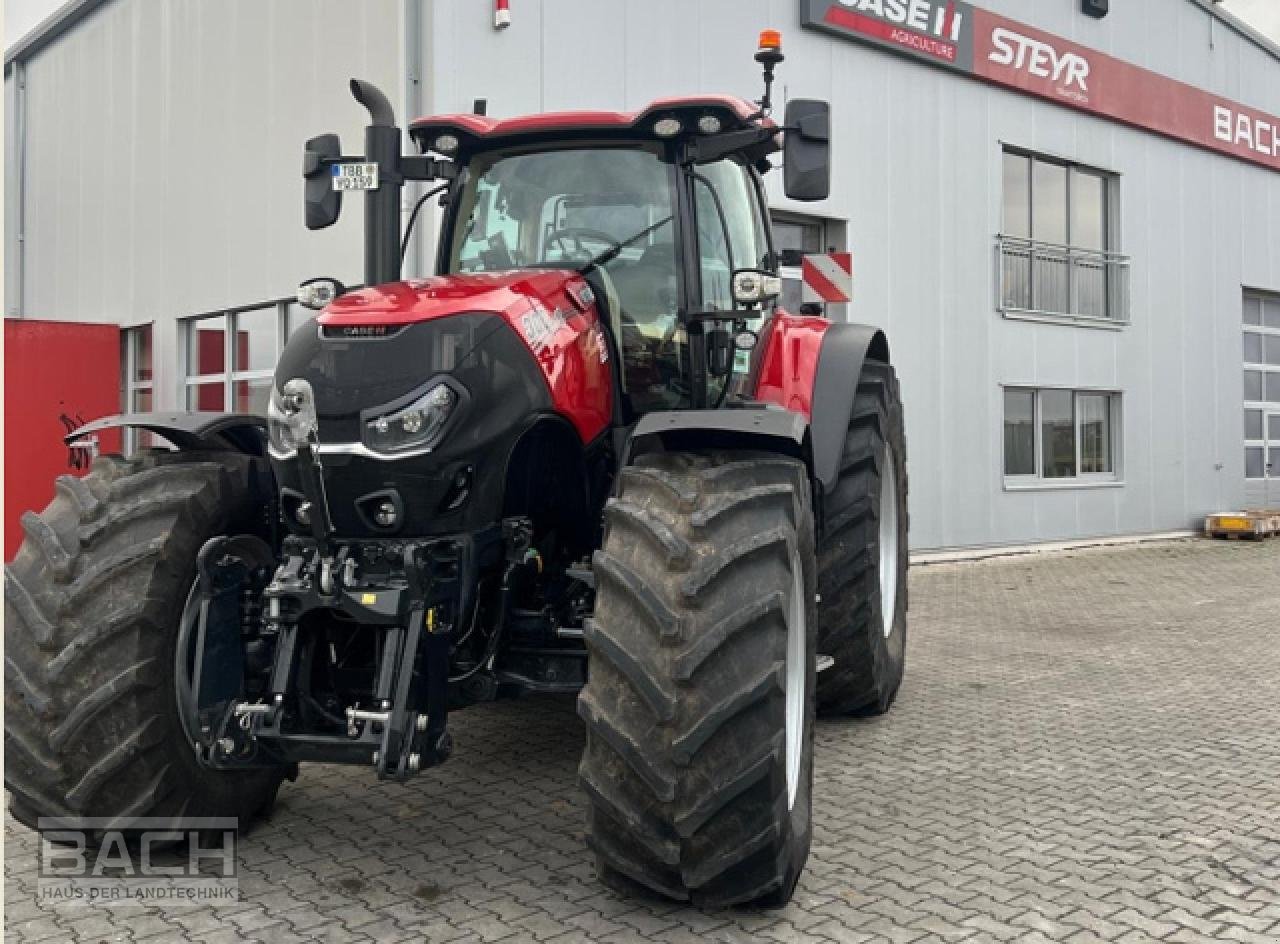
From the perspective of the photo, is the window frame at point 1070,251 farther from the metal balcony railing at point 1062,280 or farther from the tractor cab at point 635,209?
the tractor cab at point 635,209

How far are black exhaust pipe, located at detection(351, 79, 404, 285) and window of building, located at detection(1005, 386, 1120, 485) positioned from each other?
32.5 ft

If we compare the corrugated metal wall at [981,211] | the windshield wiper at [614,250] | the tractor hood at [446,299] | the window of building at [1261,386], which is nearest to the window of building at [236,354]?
the corrugated metal wall at [981,211]

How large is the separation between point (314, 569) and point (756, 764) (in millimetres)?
1372

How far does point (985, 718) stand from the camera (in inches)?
220

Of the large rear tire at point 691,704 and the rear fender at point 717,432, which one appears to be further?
the rear fender at point 717,432

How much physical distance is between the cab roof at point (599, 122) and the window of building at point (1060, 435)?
32.4ft

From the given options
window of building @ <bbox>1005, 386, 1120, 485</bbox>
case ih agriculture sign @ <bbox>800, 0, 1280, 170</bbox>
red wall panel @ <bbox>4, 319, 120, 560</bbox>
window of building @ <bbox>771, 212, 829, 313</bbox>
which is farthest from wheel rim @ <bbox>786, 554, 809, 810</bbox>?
window of building @ <bbox>1005, 386, 1120, 485</bbox>

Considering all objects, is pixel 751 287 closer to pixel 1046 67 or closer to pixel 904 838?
pixel 904 838

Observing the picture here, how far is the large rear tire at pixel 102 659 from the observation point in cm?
332

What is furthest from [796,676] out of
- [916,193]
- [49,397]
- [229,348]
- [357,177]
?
[49,397]

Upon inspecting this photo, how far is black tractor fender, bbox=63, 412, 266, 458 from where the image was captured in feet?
12.7

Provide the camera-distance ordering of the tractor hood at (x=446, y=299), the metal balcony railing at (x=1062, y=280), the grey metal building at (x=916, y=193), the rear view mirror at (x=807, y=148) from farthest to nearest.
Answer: the metal balcony railing at (x=1062, y=280), the grey metal building at (x=916, y=193), the rear view mirror at (x=807, y=148), the tractor hood at (x=446, y=299)

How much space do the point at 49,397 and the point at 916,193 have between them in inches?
370

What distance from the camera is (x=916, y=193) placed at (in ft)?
40.2
